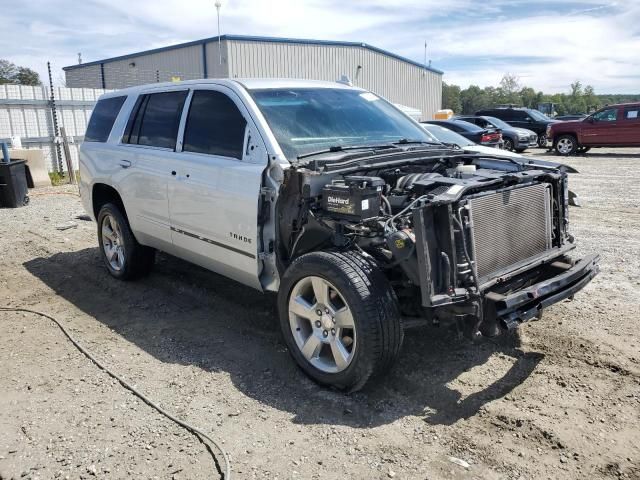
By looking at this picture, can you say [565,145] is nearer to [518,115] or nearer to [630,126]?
[630,126]

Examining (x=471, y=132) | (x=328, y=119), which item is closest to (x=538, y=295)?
(x=328, y=119)

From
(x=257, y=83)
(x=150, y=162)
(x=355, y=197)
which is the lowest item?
(x=355, y=197)

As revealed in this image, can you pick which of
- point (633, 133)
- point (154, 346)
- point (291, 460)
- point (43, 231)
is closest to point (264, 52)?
point (633, 133)

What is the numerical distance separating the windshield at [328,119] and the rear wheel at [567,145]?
1796 cm

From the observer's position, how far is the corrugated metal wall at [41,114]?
46.4 feet

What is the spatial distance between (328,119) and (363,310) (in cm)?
192

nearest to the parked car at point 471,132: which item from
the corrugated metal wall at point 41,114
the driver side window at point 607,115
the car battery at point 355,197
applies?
the driver side window at point 607,115

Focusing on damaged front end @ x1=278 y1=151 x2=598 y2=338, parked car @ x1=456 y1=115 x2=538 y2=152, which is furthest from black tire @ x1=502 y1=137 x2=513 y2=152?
damaged front end @ x1=278 y1=151 x2=598 y2=338

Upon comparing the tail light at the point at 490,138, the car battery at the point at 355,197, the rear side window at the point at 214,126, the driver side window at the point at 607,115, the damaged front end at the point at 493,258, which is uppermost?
the driver side window at the point at 607,115

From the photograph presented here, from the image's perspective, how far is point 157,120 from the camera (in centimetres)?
532

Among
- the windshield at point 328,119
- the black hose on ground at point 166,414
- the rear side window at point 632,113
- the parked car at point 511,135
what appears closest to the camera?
the black hose on ground at point 166,414

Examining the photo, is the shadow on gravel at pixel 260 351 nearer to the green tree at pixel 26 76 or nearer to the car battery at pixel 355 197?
the car battery at pixel 355 197

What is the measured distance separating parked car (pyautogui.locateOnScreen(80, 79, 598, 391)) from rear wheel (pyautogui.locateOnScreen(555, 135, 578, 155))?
1795cm

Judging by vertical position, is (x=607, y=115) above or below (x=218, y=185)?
above
